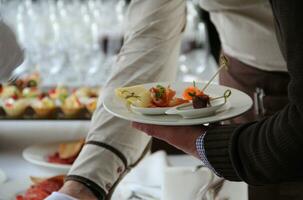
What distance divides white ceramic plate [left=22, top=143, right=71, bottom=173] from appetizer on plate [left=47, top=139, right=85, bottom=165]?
2 cm

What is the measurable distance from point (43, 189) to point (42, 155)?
11.5 inches

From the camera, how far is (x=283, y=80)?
115 centimetres

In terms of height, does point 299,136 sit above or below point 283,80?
above

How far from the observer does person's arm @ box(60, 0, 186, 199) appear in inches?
38.6

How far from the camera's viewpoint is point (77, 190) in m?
0.94

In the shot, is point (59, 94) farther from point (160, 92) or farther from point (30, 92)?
point (160, 92)

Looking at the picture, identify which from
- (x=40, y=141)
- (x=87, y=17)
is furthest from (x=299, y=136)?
(x=87, y=17)

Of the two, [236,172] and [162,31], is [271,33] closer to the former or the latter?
[162,31]

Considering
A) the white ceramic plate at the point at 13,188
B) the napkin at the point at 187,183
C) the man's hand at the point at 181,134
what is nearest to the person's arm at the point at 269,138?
the man's hand at the point at 181,134

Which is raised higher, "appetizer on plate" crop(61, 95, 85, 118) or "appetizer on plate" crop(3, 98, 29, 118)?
"appetizer on plate" crop(3, 98, 29, 118)

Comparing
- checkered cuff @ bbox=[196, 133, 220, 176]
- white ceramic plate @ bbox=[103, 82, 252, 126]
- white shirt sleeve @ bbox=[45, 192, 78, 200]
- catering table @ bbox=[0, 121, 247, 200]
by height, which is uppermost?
white ceramic plate @ bbox=[103, 82, 252, 126]

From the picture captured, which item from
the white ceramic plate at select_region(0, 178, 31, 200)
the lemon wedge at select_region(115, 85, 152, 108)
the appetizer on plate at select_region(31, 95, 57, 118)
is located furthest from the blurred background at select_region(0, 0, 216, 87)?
the lemon wedge at select_region(115, 85, 152, 108)

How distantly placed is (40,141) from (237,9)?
624 millimetres

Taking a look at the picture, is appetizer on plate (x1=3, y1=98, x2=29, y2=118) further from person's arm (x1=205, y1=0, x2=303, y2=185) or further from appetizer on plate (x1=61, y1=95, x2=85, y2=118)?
person's arm (x1=205, y1=0, x2=303, y2=185)
